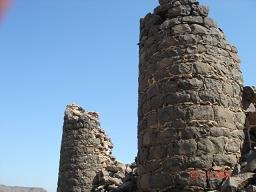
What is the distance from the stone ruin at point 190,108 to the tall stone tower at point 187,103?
15 mm

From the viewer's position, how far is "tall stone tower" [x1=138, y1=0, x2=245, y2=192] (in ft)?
21.3

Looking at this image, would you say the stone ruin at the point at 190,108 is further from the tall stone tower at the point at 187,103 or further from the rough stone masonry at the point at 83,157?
the rough stone masonry at the point at 83,157

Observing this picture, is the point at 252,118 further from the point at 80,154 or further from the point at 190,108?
the point at 80,154

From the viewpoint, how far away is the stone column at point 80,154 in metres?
14.5

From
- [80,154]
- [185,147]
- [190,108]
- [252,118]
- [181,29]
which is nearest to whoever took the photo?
[185,147]

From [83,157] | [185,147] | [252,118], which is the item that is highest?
[83,157]

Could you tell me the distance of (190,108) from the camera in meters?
6.76

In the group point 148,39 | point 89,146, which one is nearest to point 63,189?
point 89,146

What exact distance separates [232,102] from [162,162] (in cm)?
179

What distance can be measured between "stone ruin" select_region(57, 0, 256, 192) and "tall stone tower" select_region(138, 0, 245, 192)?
0.05ft

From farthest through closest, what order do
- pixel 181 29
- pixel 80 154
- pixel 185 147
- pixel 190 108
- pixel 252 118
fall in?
pixel 80 154, pixel 252 118, pixel 181 29, pixel 190 108, pixel 185 147

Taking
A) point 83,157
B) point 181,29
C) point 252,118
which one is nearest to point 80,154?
point 83,157

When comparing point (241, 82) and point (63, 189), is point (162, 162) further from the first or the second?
point (63, 189)

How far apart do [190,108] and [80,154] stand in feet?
28.9
